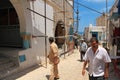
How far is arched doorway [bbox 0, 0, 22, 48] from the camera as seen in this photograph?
38.2 feet

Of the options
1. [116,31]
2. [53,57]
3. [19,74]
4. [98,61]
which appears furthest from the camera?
[116,31]

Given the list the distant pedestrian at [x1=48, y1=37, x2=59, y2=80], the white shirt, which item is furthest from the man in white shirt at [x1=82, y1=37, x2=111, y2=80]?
the distant pedestrian at [x1=48, y1=37, x2=59, y2=80]

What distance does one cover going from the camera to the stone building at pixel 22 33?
366 inches

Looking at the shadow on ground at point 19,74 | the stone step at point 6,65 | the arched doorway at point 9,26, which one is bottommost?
the shadow on ground at point 19,74

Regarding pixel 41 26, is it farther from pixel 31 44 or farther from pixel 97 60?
pixel 97 60

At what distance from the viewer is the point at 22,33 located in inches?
405

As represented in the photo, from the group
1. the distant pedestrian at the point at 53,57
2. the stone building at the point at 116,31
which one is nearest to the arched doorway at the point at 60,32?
the stone building at the point at 116,31

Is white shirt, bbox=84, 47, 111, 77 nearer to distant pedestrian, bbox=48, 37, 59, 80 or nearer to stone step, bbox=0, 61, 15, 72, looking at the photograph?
distant pedestrian, bbox=48, 37, 59, 80

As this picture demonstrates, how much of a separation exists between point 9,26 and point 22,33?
182cm

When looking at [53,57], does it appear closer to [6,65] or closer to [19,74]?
[19,74]

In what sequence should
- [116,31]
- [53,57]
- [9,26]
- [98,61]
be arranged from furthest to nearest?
[9,26]
[116,31]
[53,57]
[98,61]

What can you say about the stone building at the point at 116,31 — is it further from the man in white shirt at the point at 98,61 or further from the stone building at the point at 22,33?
the man in white shirt at the point at 98,61

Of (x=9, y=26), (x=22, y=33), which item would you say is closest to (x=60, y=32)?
(x=9, y=26)

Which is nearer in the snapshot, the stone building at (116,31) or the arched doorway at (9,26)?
the stone building at (116,31)
